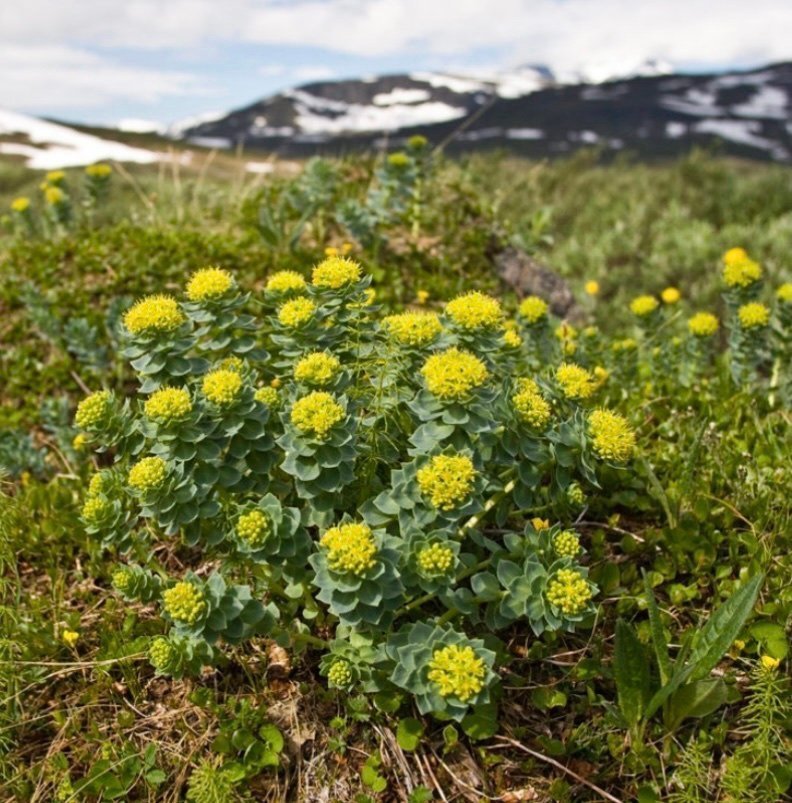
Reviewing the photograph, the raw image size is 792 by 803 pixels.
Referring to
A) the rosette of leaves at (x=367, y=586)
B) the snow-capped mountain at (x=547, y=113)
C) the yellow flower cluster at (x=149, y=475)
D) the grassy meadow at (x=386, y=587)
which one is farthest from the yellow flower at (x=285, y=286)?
the snow-capped mountain at (x=547, y=113)

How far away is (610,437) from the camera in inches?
95.7

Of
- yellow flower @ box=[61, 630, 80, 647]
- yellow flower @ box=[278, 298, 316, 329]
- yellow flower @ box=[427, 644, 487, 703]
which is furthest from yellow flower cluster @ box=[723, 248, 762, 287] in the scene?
yellow flower @ box=[61, 630, 80, 647]

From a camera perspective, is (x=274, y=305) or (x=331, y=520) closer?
(x=331, y=520)

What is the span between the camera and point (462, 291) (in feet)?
17.3

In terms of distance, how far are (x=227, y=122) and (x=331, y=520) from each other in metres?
83.9

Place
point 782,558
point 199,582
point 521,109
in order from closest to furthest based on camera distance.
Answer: point 199,582, point 782,558, point 521,109

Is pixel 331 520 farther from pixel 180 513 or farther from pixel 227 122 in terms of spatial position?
pixel 227 122

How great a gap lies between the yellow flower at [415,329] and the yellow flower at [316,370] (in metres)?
0.26

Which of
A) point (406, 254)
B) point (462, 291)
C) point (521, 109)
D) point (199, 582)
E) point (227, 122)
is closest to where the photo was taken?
point (199, 582)

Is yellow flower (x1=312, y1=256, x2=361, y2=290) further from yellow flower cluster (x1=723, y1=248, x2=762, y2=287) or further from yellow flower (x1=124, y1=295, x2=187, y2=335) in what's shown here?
yellow flower cluster (x1=723, y1=248, x2=762, y2=287)

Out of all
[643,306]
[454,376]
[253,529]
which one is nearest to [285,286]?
[454,376]

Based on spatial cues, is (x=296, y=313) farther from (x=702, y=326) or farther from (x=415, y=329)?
(x=702, y=326)

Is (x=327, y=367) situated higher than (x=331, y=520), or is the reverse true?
(x=327, y=367)

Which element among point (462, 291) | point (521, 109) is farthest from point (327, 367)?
point (521, 109)
